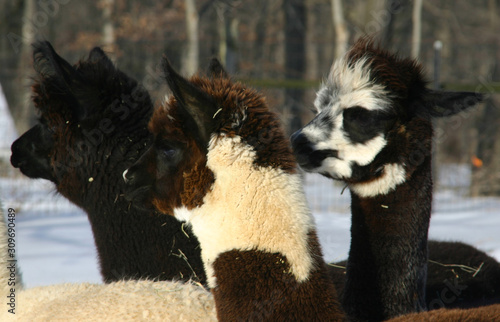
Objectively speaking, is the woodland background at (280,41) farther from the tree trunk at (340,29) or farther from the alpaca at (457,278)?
the alpaca at (457,278)

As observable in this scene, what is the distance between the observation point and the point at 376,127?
2742mm

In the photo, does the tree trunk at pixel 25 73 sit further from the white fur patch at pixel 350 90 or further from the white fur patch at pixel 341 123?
the white fur patch at pixel 341 123

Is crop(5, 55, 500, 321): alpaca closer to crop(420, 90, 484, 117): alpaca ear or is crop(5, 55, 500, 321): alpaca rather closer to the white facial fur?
the white facial fur

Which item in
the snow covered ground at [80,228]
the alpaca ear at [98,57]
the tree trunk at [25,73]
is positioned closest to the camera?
the alpaca ear at [98,57]

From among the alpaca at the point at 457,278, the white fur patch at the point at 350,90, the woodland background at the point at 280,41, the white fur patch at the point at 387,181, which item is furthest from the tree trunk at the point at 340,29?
the white fur patch at the point at 387,181

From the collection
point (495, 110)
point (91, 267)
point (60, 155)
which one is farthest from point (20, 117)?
point (495, 110)

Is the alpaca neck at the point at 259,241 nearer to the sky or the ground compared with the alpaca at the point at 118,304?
nearer to the sky

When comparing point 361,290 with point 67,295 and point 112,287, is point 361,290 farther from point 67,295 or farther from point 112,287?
point 67,295

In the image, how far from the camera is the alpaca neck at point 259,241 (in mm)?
1984

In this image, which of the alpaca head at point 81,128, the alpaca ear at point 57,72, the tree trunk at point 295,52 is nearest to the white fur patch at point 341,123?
the alpaca head at point 81,128

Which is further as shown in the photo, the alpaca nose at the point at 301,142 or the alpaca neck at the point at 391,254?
the alpaca nose at the point at 301,142

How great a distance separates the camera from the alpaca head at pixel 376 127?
8.87 ft

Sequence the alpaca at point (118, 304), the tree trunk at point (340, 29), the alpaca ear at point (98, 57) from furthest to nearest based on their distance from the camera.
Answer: the tree trunk at point (340, 29)
the alpaca ear at point (98, 57)
the alpaca at point (118, 304)

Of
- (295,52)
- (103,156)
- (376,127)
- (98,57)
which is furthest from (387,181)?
(295,52)
